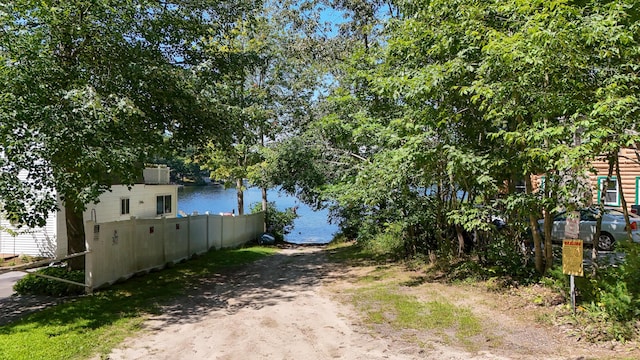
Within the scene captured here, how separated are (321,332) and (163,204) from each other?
19538 millimetres

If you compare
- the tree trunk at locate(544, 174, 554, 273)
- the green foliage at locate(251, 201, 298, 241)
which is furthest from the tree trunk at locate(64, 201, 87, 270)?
the green foliage at locate(251, 201, 298, 241)

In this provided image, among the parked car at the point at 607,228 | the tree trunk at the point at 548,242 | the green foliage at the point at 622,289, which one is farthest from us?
the parked car at the point at 607,228

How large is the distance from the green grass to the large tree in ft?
5.54

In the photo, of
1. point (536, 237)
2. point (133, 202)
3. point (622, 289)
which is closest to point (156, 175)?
point (133, 202)

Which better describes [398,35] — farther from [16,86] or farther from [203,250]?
[203,250]

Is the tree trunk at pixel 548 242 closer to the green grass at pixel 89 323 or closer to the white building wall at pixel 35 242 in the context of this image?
the green grass at pixel 89 323

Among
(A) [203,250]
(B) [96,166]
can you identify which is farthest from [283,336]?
(A) [203,250]

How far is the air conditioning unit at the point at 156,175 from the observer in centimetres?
2347

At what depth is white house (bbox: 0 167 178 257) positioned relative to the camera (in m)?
15.7

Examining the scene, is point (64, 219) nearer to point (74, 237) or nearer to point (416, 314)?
point (74, 237)

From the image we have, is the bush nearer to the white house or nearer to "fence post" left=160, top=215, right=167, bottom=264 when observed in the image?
the white house

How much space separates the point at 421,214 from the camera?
1258 cm

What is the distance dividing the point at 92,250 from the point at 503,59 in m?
8.54

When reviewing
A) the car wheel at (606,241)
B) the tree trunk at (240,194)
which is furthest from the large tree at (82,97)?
the tree trunk at (240,194)
